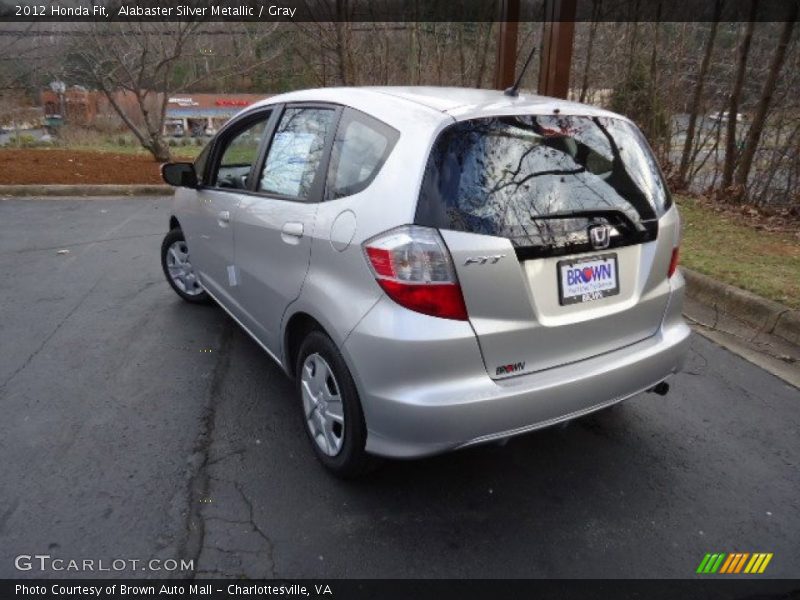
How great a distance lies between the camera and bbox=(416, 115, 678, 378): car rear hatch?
214cm

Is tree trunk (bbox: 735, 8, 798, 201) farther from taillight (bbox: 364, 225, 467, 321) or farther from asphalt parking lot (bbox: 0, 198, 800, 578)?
taillight (bbox: 364, 225, 467, 321)

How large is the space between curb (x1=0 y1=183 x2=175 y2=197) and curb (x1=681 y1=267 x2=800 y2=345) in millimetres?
8810

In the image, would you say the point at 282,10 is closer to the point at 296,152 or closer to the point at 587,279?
the point at 296,152

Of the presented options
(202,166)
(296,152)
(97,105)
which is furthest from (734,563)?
(97,105)

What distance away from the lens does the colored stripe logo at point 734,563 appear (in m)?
2.20

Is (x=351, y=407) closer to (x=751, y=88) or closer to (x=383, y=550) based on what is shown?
(x=383, y=550)

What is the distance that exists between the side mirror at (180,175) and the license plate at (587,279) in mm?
2815

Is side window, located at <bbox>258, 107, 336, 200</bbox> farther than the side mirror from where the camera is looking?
No

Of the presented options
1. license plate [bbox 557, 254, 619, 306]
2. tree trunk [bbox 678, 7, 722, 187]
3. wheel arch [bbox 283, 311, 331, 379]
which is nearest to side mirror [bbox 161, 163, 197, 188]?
wheel arch [bbox 283, 311, 331, 379]

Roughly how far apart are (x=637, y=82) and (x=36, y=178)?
12616 mm
